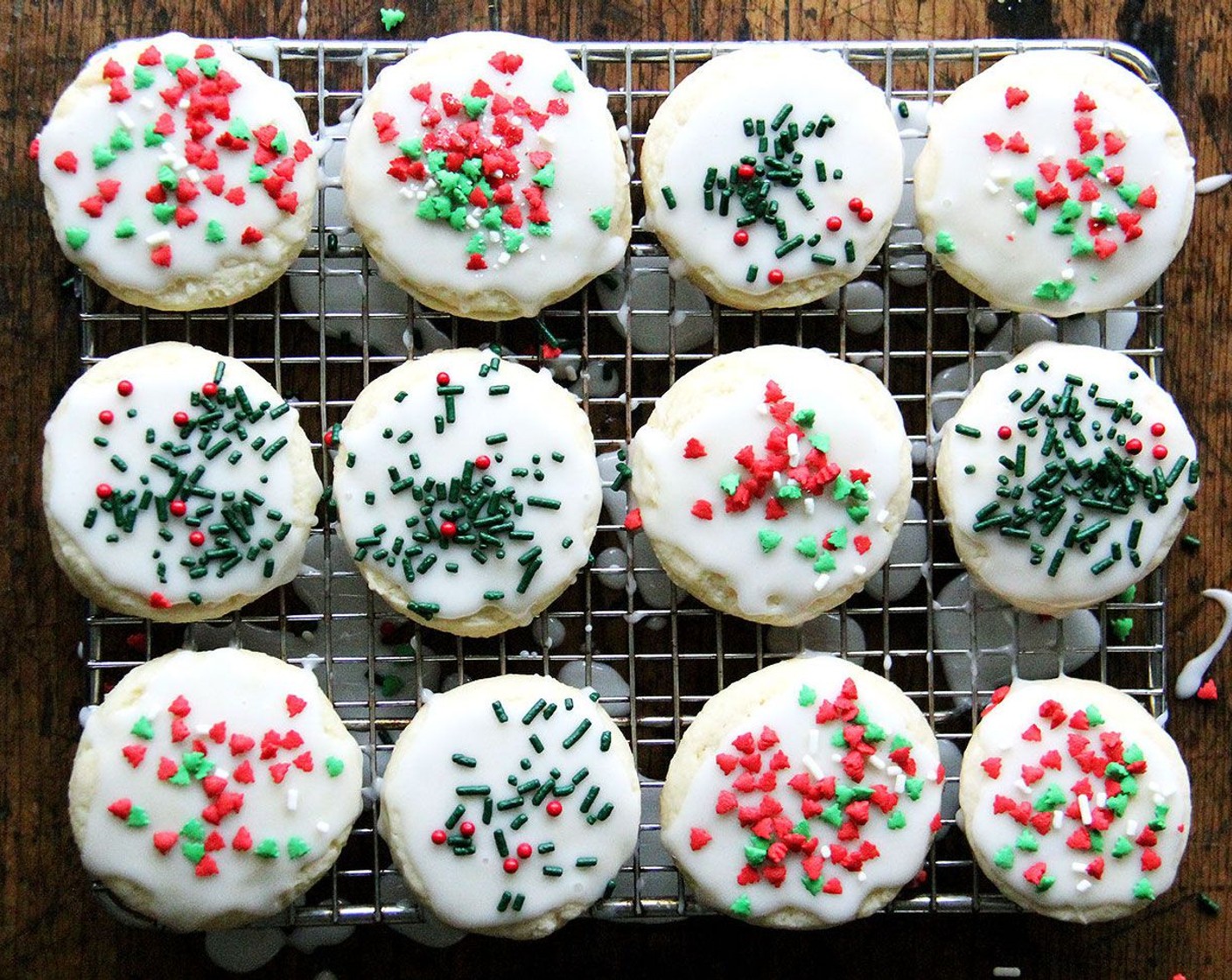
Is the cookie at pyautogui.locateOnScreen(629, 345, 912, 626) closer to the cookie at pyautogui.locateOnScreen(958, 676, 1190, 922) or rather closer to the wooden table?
the cookie at pyautogui.locateOnScreen(958, 676, 1190, 922)

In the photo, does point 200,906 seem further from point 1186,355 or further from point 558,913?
point 1186,355

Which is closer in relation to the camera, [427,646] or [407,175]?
[407,175]

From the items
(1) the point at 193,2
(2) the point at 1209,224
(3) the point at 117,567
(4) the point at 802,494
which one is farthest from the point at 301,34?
(2) the point at 1209,224

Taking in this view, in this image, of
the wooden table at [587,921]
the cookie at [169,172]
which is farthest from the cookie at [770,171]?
the cookie at [169,172]

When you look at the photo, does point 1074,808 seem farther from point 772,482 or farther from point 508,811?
point 508,811

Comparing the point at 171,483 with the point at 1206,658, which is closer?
the point at 171,483

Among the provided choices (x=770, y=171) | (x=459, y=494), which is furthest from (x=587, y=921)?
(x=770, y=171)
